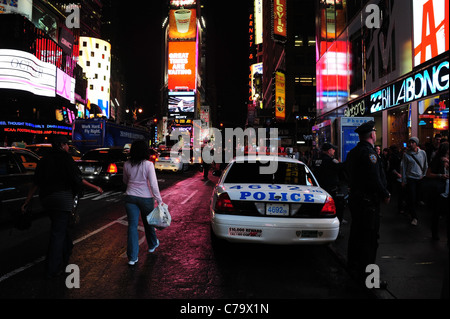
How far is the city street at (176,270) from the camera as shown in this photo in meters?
3.79

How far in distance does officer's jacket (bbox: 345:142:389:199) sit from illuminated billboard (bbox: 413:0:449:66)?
7.55m

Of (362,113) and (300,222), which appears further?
(362,113)

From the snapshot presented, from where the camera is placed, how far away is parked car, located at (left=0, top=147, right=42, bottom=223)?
6211mm

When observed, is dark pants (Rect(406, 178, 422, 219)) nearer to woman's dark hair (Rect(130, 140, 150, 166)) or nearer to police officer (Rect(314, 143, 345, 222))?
police officer (Rect(314, 143, 345, 222))

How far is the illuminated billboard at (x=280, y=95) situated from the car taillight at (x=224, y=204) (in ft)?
141

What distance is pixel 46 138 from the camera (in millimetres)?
39281

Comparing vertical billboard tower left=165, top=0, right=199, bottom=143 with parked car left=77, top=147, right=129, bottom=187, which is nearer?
parked car left=77, top=147, right=129, bottom=187

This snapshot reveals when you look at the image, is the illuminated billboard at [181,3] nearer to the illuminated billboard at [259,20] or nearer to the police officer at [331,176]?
the illuminated billboard at [259,20]

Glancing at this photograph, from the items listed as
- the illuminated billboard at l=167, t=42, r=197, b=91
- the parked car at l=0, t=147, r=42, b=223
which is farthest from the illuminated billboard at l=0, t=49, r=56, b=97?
the illuminated billboard at l=167, t=42, r=197, b=91

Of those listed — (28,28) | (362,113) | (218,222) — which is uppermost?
(28,28)

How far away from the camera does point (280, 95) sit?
4728 centimetres

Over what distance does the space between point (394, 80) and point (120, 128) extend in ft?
58.9
